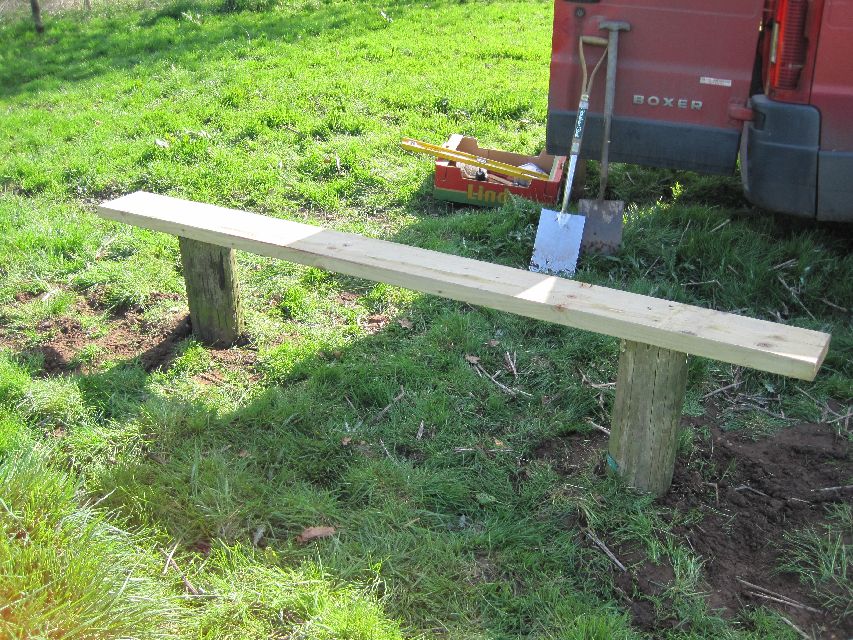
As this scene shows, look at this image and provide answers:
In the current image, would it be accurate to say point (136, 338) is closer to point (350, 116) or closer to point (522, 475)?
point (522, 475)

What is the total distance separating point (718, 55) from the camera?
4.57m

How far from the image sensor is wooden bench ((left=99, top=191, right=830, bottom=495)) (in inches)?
113

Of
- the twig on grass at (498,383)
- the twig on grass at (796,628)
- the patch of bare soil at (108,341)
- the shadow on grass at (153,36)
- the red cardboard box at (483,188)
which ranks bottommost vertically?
the twig on grass at (796,628)

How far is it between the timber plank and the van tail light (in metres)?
1.83

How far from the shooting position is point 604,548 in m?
3.04

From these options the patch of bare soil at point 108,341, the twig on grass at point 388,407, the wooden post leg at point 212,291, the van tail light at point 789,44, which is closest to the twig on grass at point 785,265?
the van tail light at point 789,44

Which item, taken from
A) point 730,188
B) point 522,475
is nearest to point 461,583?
point 522,475

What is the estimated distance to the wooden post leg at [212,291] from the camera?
13.6ft

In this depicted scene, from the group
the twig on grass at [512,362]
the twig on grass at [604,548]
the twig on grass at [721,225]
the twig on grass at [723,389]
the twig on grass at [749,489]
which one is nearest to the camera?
the twig on grass at [604,548]

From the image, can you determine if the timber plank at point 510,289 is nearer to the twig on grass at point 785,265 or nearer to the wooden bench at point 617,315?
the wooden bench at point 617,315

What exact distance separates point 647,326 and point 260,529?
64.5 inches

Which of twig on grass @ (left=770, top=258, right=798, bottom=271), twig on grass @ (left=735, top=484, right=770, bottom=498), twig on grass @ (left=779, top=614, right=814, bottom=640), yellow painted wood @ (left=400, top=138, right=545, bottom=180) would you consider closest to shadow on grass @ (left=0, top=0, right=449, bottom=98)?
yellow painted wood @ (left=400, top=138, right=545, bottom=180)

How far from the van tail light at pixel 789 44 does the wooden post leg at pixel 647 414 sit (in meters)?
2.05

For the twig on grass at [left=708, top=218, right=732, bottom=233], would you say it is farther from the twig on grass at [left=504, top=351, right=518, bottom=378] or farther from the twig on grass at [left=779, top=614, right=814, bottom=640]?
the twig on grass at [left=779, top=614, right=814, bottom=640]
